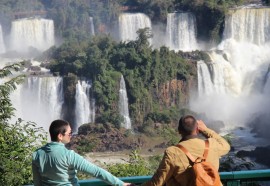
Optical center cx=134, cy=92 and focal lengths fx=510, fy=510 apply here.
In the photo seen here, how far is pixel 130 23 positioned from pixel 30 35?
29.8 feet

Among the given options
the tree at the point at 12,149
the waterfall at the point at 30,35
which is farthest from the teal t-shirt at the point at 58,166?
the waterfall at the point at 30,35

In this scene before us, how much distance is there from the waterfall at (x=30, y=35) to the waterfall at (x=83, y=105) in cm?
1274

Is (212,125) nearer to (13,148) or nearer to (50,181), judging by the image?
(13,148)

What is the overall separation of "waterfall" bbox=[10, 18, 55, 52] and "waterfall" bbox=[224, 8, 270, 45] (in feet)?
54.1

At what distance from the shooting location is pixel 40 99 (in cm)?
3362

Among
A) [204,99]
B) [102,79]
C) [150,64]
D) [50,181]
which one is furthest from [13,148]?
[204,99]

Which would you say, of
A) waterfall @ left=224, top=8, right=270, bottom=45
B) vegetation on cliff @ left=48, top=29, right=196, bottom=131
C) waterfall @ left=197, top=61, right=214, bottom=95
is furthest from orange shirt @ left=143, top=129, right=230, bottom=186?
waterfall @ left=224, top=8, right=270, bottom=45

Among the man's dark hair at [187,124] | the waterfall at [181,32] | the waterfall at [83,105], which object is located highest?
the man's dark hair at [187,124]

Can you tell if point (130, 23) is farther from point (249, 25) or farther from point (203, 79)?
point (249, 25)

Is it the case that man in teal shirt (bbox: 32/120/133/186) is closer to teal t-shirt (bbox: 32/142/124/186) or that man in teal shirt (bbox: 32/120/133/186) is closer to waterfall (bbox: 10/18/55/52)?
teal t-shirt (bbox: 32/142/124/186)

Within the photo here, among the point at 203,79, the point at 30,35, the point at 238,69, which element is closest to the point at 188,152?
the point at 203,79

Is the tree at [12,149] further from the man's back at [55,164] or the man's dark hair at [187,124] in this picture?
the man's dark hair at [187,124]

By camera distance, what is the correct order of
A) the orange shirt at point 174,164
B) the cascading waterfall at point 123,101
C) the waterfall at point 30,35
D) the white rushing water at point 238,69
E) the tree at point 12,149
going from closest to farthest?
1. the orange shirt at point 174,164
2. the tree at point 12,149
3. the cascading waterfall at point 123,101
4. the white rushing water at point 238,69
5. the waterfall at point 30,35

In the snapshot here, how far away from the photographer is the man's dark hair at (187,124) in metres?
3.45
